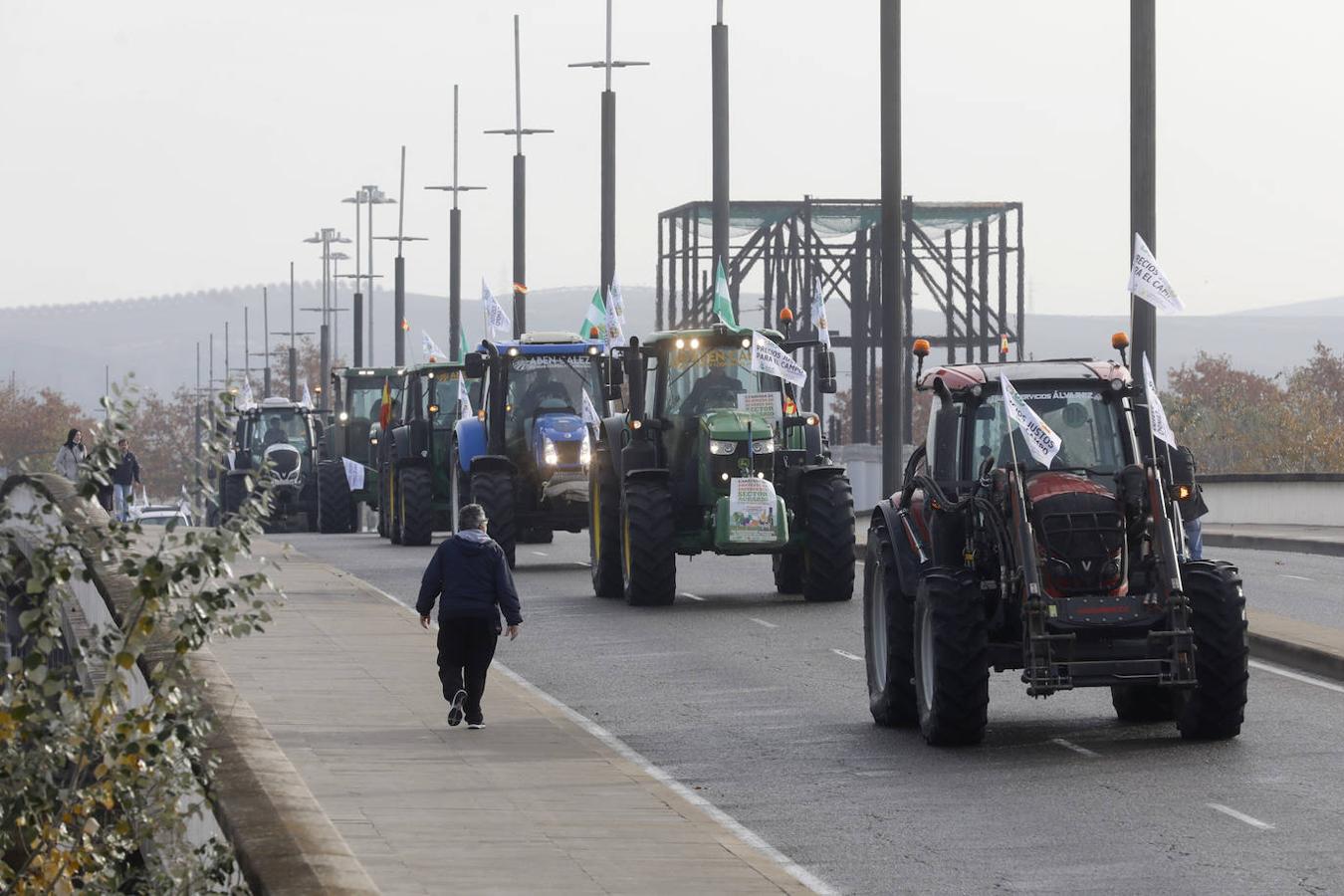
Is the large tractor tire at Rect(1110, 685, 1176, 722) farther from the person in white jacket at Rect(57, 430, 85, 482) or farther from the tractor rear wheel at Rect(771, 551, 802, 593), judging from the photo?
the person in white jacket at Rect(57, 430, 85, 482)

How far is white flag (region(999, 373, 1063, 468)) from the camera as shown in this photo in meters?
15.3

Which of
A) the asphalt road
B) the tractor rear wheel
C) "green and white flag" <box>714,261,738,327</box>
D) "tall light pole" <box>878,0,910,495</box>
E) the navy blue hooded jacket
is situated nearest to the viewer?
the asphalt road

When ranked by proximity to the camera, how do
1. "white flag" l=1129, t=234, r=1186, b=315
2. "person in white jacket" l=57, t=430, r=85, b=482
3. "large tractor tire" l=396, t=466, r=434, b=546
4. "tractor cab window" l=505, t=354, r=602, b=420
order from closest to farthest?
"white flag" l=1129, t=234, r=1186, b=315, "person in white jacket" l=57, t=430, r=85, b=482, "tractor cab window" l=505, t=354, r=602, b=420, "large tractor tire" l=396, t=466, r=434, b=546

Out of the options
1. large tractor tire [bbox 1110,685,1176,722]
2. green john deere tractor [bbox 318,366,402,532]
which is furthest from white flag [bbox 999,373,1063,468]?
green john deere tractor [bbox 318,366,402,532]

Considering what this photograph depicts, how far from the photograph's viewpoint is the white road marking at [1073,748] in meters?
15.4

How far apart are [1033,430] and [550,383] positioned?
767 inches

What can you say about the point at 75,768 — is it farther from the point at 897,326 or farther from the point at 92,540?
the point at 897,326

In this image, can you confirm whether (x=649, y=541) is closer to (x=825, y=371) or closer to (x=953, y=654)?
(x=825, y=371)

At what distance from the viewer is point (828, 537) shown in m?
26.3

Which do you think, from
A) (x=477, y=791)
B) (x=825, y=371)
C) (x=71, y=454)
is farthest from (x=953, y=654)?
(x=71, y=454)

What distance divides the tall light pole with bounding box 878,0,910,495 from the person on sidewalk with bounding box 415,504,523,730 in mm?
17432

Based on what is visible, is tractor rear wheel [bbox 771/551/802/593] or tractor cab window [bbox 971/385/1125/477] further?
tractor rear wheel [bbox 771/551/802/593]

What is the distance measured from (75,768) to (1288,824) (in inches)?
238

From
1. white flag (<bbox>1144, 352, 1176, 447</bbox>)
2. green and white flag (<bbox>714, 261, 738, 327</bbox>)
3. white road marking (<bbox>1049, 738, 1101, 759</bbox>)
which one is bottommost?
white road marking (<bbox>1049, 738, 1101, 759</bbox>)
